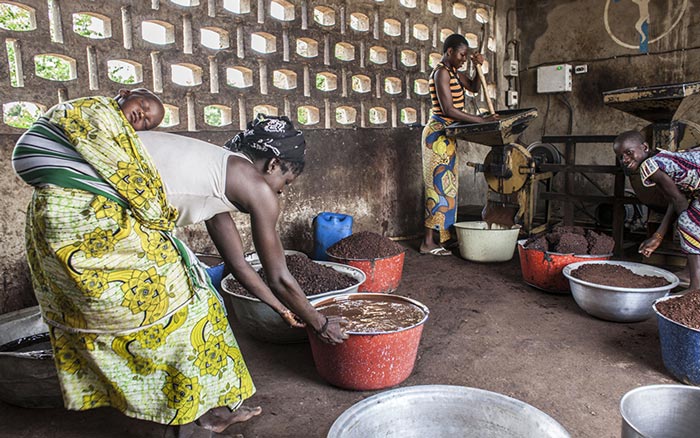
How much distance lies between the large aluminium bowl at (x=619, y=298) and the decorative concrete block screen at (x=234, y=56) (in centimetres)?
271

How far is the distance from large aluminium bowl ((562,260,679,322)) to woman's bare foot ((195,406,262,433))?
2.14m

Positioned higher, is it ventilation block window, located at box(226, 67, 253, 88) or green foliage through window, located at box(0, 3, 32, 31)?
green foliage through window, located at box(0, 3, 32, 31)

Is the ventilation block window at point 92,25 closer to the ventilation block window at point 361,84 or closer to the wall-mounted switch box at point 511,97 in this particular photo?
the ventilation block window at point 361,84

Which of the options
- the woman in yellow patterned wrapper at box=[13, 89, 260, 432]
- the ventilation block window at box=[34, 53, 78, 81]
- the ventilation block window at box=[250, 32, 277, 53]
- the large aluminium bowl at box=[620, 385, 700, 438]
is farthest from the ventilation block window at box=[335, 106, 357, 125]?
the large aluminium bowl at box=[620, 385, 700, 438]

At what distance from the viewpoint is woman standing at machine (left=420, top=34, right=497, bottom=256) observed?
4727 mm

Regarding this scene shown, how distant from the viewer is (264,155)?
2.00 meters

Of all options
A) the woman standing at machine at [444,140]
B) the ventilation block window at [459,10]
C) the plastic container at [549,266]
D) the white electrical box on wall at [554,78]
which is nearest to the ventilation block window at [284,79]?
the woman standing at machine at [444,140]

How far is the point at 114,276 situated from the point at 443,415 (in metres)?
1.10

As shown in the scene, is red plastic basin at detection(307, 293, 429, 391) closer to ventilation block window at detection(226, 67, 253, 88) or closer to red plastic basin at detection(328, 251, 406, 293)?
red plastic basin at detection(328, 251, 406, 293)

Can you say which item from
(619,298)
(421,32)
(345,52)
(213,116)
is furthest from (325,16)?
(619,298)

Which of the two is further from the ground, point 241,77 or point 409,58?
point 409,58

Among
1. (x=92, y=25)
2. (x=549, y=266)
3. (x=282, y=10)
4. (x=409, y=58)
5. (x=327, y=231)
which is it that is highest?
(x=282, y=10)

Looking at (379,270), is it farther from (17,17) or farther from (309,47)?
(17,17)

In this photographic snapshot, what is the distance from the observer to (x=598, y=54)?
6.27 m
